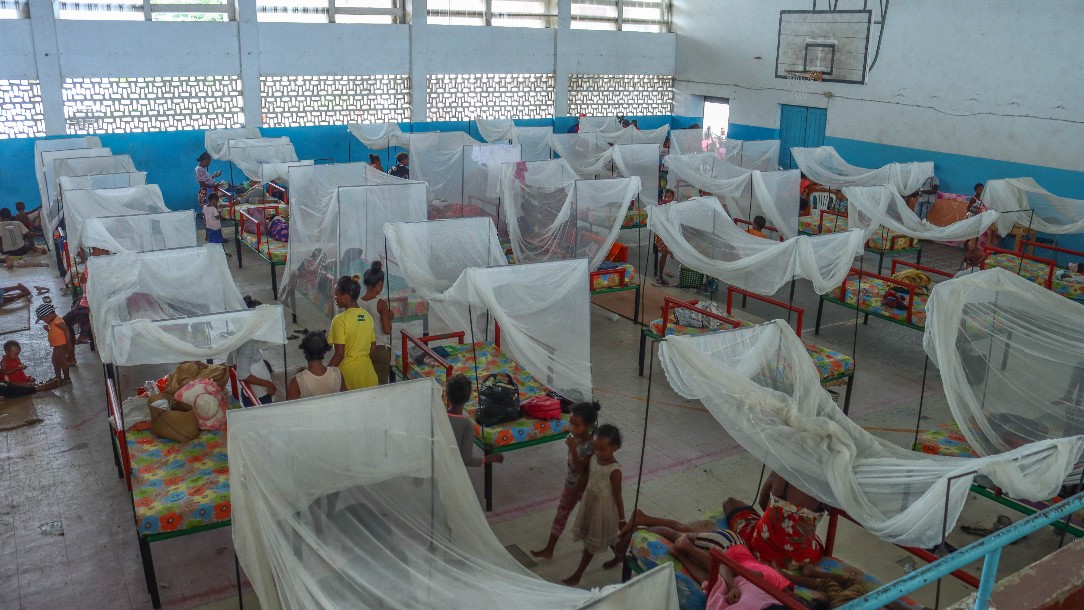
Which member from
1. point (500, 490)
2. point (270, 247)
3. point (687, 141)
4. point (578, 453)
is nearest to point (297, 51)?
point (270, 247)

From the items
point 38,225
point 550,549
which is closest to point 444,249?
point 550,549

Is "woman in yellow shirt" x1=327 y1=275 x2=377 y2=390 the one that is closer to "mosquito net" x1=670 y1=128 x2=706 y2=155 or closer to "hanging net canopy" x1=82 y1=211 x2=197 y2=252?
"hanging net canopy" x1=82 y1=211 x2=197 y2=252

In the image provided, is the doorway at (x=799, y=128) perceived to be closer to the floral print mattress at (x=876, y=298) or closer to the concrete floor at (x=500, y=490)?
the floral print mattress at (x=876, y=298)

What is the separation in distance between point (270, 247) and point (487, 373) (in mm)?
4338

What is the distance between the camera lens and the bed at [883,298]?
27.2 ft

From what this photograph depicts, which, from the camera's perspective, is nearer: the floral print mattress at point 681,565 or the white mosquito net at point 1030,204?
the floral print mattress at point 681,565

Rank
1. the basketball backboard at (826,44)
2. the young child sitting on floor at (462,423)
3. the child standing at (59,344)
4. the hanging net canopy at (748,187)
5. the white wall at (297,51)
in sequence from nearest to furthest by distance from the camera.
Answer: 1. the young child sitting on floor at (462,423)
2. the child standing at (59,344)
3. the hanging net canopy at (748,187)
4. the white wall at (297,51)
5. the basketball backboard at (826,44)

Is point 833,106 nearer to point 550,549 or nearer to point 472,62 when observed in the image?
point 472,62

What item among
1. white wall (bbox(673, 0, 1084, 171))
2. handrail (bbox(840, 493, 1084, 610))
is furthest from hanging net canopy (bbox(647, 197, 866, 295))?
white wall (bbox(673, 0, 1084, 171))

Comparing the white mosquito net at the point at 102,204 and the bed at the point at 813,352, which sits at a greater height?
the white mosquito net at the point at 102,204

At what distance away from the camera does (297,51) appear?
15.6 metres

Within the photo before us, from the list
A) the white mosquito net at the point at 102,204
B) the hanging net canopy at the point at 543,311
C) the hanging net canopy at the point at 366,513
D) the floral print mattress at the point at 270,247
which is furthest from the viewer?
the floral print mattress at the point at 270,247

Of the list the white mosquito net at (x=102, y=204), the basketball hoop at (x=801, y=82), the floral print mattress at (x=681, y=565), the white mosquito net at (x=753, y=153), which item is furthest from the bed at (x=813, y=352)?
the basketball hoop at (x=801, y=82)

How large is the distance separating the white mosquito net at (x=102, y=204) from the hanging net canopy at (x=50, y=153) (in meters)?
1.94
